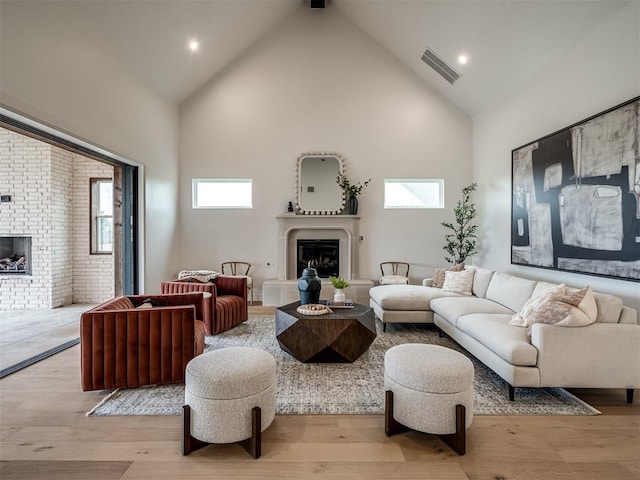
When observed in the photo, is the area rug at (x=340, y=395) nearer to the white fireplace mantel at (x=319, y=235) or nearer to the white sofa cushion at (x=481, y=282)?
the white sofa cushion at (x=481, y=282)

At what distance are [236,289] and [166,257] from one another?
1889mm

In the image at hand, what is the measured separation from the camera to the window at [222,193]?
611 centimetres

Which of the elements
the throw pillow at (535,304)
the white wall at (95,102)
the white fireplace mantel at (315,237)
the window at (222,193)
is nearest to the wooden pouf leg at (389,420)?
the throw pillow at (535,304)

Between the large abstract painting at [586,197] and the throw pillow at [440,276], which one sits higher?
the large abstract painting at [586,197]

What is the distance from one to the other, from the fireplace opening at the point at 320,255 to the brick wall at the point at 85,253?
11.3ft

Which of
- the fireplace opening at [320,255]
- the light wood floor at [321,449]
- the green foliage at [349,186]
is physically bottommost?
the light wood floor at [321,449]

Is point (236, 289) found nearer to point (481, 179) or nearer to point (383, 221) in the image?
point (383, 221)

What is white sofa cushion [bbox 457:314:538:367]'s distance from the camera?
92.6 inches

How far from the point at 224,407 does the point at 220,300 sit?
239 centimetres

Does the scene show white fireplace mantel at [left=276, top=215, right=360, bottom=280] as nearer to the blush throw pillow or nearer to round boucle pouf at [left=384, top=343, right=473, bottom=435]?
the blush throw pillow

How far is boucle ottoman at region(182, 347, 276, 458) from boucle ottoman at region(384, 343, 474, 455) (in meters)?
0.82

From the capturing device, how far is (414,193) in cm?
614

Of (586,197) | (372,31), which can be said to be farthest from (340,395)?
(372,31)

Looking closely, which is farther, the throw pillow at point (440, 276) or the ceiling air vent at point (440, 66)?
the ceiling air vent at point (440, 66)
